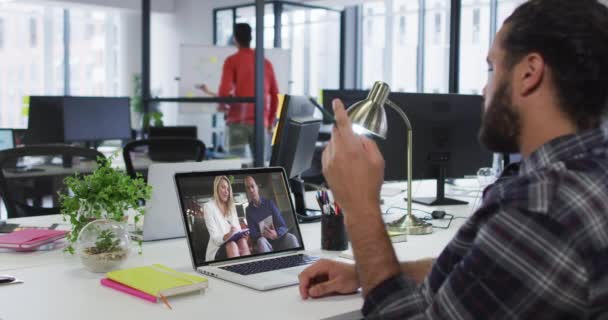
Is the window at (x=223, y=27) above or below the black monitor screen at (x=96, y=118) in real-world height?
above

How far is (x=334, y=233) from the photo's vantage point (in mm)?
1872

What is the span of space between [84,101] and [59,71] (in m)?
5.34

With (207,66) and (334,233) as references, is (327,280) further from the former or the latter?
(207,66)

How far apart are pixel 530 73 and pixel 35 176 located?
3100 mm

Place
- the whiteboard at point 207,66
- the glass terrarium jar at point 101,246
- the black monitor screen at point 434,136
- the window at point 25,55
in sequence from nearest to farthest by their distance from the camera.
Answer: the glass terrarium jar at point 101,246 → the black monitor screen at point 434,136 → the whiteboard at point 207,66 → the window at point 25,55

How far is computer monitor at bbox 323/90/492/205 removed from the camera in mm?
2633

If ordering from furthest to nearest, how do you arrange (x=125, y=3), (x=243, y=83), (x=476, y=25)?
(x=125, y=3) < (x=476, y=25) < (x=243, y=83)

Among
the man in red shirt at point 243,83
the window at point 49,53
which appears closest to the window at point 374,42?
the man in red shirt at point 243,83

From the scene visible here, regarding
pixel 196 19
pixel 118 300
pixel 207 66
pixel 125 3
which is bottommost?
pixel 118 300

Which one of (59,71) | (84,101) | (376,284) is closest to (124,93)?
(59,71)

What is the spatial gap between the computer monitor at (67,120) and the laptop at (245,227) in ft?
9.85

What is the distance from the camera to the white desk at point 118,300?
1.30 meters

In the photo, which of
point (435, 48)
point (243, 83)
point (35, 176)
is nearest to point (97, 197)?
point (35, 176)

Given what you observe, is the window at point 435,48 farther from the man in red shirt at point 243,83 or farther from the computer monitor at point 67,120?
the computer monitor at point 67,120
